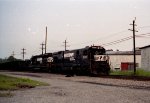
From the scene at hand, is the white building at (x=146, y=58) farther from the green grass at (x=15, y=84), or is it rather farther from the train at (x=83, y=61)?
the green grass at (x=15, y=84)

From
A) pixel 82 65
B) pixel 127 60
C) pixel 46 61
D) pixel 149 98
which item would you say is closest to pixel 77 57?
pixel 82 65

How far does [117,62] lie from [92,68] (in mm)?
43190

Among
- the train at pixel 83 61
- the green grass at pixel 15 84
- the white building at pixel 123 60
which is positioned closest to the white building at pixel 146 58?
the train at pixel 83 61

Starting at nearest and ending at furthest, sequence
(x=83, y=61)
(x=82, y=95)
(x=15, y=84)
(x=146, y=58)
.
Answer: (x=82, y=95) < (x=15, y=84) < (x=83, y=61) < (x=146, y=58)

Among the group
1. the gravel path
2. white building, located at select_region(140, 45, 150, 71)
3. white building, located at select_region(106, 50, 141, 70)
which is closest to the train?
the gravel path

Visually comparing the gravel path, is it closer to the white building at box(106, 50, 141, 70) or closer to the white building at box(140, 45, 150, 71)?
the white building at box(140, 45, 150, 71)

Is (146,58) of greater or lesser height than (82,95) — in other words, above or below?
above

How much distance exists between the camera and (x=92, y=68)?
35.1 meters

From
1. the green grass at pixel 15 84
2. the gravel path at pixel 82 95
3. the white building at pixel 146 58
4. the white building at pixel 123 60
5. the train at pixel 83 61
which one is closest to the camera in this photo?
the gravel path at pixel 82 95

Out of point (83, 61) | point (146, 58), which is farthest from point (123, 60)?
point (83, 61)

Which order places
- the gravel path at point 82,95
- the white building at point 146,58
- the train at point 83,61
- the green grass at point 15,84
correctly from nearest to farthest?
the gravel path at point 82,95 < the green grass at point 15,84 < the train at point 83,61 < the white building at point 146,58

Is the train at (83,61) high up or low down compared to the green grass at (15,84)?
up

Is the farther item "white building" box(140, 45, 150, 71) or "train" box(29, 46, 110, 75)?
"white building" box(140, 45, 150, 71)

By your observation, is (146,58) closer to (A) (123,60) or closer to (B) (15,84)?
(A) (123,60)
